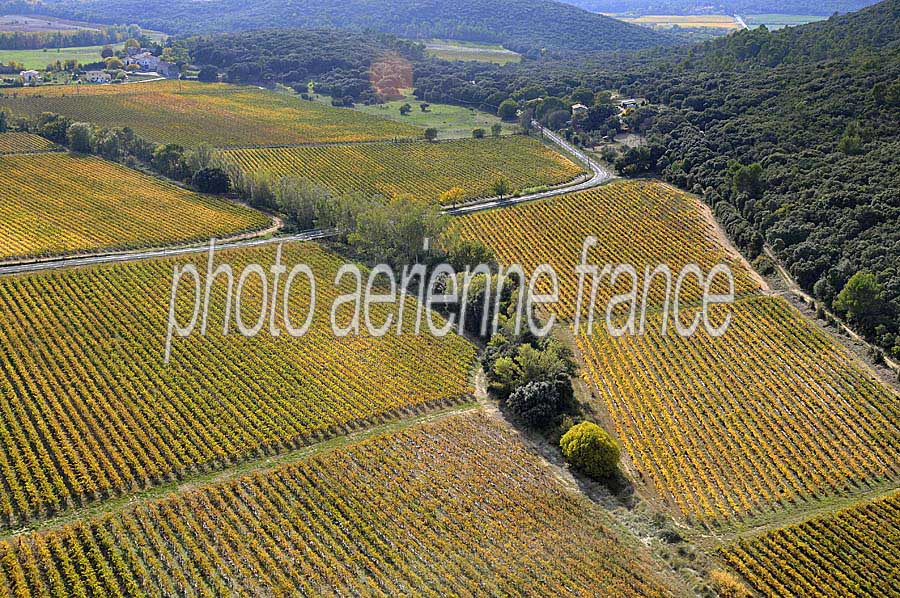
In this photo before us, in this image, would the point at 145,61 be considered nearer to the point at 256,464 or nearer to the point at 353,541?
the point at 256,464

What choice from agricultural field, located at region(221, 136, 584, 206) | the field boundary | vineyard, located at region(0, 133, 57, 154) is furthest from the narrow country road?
vineyard, located at region(0, 133, 57, 154)

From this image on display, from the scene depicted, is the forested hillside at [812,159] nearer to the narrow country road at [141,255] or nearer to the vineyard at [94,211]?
the narrow country road at [141,255]

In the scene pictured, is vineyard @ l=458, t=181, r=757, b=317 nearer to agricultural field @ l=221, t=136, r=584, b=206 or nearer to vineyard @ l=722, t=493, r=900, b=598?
agricultural field @ l=221, t=136, r=584, b=206

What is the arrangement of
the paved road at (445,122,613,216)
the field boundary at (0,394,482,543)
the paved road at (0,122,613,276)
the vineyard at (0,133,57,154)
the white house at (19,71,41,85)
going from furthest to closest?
1. the white house at (19,71,41,85)
2. the vineyard at (0,133,57,154)
3. the paved road at (445,122,613,216)
4. the paved road at (0,122,613,276)
5. the field boundary at (0,394,482,543)

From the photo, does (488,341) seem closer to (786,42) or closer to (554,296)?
(554,296)

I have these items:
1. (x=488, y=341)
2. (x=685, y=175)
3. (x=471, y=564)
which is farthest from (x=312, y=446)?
(x=685, y=175)

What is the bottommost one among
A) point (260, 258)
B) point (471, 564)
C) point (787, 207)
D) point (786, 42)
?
point (471, 564)

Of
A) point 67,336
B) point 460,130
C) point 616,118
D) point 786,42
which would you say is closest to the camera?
point 67,336
